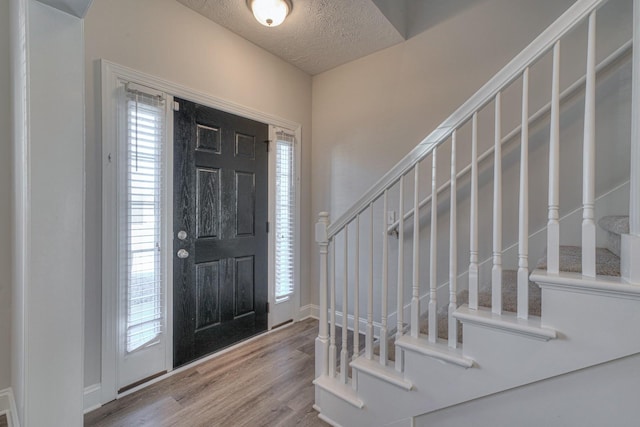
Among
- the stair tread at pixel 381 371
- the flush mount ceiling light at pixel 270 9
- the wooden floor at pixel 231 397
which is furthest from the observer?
the flush mount ceiling light at pixel 270 9

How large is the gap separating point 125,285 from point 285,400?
1.29 m

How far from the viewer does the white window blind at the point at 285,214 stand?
2.81 meters

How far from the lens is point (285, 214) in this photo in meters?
2.89

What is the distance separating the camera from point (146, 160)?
1.89m

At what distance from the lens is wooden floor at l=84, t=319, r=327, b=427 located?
5.30 feet

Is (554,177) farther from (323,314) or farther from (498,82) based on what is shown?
(323,314)

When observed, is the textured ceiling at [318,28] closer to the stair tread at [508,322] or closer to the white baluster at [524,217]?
the white baluster at [524,217]

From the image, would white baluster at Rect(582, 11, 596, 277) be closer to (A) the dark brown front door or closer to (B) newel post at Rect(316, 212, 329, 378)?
(B) newel post at Rect(316, 212, 329, 378)

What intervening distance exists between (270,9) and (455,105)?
1.57 metres

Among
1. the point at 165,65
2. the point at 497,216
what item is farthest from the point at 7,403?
the point at 497,216

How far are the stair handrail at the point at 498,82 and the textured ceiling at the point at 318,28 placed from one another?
4.65 feet

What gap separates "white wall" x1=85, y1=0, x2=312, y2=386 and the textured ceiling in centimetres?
12

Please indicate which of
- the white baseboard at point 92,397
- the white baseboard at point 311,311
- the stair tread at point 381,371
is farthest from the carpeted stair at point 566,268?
the white baseboard at point 92,397

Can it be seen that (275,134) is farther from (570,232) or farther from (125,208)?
(570,232)
